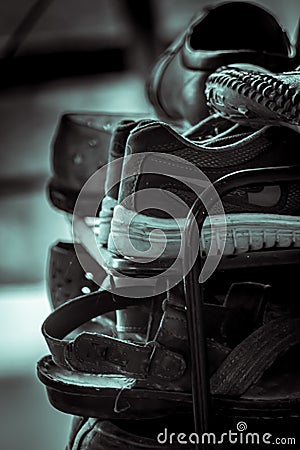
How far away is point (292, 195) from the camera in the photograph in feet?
2.94

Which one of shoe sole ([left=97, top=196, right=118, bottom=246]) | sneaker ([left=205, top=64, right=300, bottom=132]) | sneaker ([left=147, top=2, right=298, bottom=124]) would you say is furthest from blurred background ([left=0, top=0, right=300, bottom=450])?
sneaker ([left=205, top=64, right=300, bottom=132])

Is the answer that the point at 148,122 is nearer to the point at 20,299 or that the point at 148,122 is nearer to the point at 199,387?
the point at 199,387

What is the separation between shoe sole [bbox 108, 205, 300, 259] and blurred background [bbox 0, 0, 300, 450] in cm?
170

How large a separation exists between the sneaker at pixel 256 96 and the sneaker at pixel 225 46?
0.17 m

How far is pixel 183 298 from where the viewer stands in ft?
2.97

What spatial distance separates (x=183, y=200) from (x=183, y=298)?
4.3 inches

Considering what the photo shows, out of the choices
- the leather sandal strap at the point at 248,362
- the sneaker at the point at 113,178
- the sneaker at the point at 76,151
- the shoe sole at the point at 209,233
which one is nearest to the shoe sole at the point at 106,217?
→ the sneaker at the point at 113,178

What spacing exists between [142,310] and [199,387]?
19 cm

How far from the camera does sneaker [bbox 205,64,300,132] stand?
0.82m

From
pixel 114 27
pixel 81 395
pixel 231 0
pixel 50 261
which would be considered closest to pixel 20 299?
pixel 50 261

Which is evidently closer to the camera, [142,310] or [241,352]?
[241,352]

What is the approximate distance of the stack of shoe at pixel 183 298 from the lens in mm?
861

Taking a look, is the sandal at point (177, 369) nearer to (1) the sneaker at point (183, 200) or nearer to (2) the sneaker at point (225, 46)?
(1) the sneaker at point (183, 200)

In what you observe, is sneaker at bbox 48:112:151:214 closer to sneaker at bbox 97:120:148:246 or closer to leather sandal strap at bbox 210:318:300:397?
sneaker at bbox 97:120:148:246
